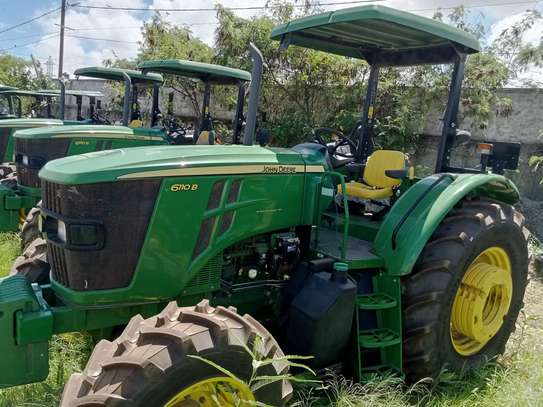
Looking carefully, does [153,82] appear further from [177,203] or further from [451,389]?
[451,389]

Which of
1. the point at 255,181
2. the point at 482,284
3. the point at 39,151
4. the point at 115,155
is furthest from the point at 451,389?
the point at 39,151

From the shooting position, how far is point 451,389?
3.38 meters

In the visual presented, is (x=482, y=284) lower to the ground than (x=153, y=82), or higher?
lower

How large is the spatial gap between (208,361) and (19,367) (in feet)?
3.38

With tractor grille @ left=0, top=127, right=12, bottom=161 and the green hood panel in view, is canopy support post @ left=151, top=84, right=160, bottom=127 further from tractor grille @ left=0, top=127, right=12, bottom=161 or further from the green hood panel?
tractor grille @ left=0, top=127, right=12, bottom=161

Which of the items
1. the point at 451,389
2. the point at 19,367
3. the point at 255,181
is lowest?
the point at 451,389

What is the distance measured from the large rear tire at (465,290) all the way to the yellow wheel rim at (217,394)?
137 cm

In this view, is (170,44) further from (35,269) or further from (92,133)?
(35,269)

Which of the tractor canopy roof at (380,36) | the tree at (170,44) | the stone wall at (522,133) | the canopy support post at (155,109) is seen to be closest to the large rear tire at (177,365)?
the tractor canopy roof at (380,36)

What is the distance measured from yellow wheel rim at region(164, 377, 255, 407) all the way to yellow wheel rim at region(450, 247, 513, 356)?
1800 millimetres

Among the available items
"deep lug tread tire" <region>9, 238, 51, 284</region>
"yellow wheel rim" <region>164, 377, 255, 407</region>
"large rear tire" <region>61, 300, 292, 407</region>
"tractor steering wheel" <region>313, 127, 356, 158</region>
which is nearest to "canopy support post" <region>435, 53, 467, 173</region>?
"tractor steering wheel" <region>313, 127, 356, 158</region>

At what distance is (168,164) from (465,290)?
7.19 ft

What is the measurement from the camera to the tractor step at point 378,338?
3141mm

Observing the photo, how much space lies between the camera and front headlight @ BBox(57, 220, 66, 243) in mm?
2680
